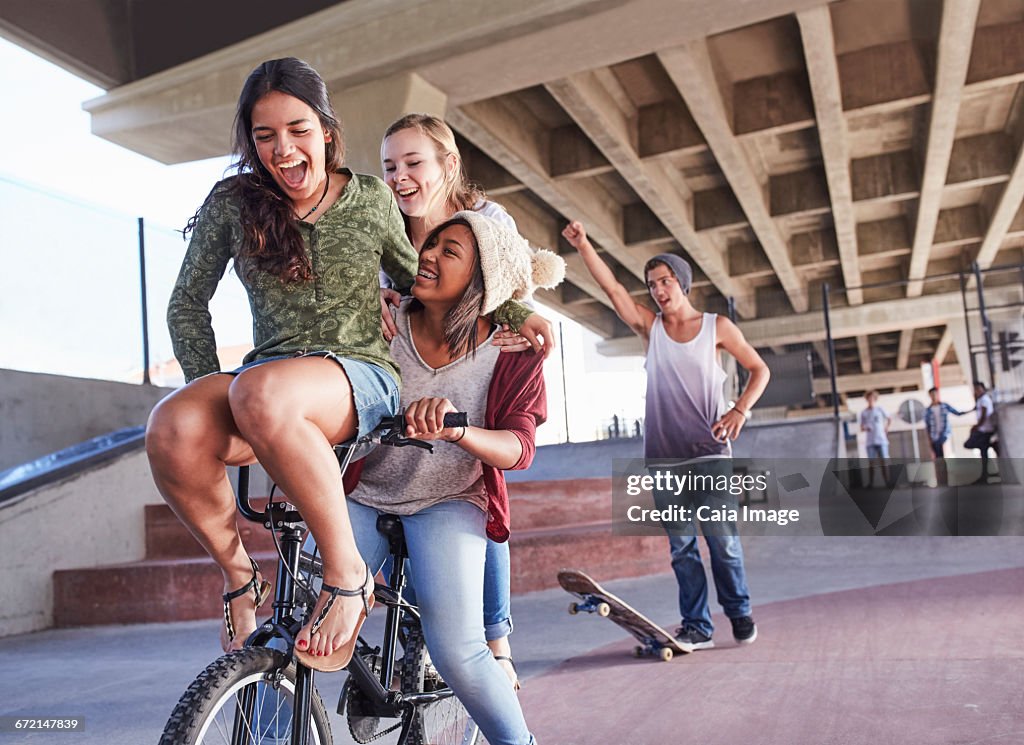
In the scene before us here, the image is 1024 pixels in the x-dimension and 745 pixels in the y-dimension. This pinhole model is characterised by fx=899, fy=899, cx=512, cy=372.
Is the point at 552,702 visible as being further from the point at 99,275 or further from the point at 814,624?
the point at 99,275

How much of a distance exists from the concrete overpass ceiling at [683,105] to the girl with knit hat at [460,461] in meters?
6.75

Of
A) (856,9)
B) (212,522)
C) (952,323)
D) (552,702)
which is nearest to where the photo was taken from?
(212,522)

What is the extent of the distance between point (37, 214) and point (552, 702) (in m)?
6.80

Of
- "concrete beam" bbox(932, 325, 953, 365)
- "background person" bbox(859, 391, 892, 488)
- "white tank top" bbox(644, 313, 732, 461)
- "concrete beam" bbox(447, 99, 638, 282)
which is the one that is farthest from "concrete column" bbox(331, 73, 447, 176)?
"concrete beam" bbox(932, 325, 953, 365)

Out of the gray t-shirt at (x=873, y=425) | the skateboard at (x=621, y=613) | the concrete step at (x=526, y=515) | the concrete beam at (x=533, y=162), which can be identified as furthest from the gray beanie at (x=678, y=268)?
the gray t-shirt at (x=873, y=425)

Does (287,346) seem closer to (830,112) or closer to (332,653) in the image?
(332,653)

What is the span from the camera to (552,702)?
3502 millimetres

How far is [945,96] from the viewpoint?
11.2 meters

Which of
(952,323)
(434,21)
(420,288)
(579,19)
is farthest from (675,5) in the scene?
(952,323)

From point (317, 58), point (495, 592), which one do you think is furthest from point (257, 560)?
point (317, 58)

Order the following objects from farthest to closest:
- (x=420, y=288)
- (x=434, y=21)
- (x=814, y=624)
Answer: (x=434, y=21)
(x=814, y=624)
(x=420, y=288)

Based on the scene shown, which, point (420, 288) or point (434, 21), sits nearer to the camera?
point (420, 288)

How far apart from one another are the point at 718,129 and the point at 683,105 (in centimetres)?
102

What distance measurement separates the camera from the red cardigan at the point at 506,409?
6.59 ft
